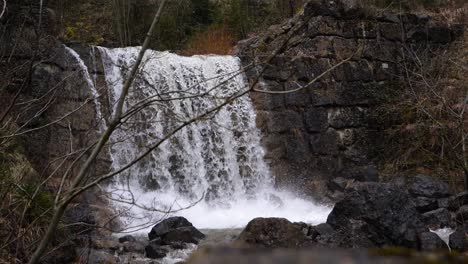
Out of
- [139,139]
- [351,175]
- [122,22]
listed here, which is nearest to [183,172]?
[139,139]

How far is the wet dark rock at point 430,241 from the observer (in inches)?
292

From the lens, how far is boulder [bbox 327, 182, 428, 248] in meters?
7.78

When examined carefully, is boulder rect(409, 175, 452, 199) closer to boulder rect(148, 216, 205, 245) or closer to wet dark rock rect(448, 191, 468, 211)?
wet dark rock rect(448, 191, 468, 211)

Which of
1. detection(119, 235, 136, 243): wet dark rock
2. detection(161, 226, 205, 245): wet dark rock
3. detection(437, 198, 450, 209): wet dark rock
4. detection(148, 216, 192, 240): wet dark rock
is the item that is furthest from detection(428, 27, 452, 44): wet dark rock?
detection(119, 235, 136, 243): wet dark rock

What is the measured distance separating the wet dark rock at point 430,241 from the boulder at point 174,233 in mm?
3216

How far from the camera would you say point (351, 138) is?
1367 cm

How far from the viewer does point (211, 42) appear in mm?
17938

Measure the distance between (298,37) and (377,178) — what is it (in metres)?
4.03

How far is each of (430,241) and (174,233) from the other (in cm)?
362

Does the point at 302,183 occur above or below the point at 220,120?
below

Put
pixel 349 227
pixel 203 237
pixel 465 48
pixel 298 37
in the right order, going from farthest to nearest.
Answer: pixel 465 48 < pixel 298 37 < pixel 203 237 < pixel 349 227

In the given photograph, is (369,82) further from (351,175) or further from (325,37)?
(351,175)

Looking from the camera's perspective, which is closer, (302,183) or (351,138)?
(302,183)

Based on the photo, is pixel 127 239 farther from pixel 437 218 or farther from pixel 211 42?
pixel 211 42
